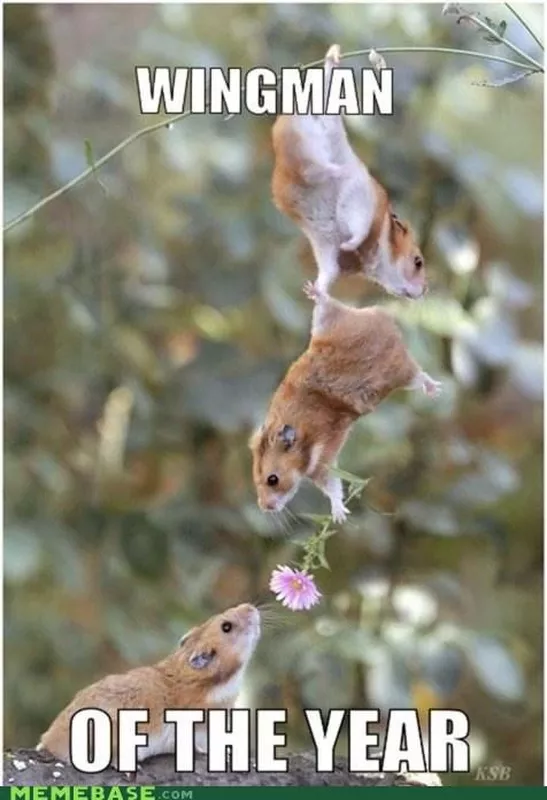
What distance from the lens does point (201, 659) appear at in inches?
22.8

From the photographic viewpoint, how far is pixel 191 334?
77 cm

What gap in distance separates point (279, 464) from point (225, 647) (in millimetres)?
88

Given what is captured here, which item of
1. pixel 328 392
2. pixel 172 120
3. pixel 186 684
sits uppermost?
pixel 172 120

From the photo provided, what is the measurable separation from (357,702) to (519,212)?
0.31 meters

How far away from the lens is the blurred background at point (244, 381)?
0.63m

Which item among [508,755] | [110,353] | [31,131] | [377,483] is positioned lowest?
[508,755]

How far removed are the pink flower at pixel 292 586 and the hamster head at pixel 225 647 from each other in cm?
1

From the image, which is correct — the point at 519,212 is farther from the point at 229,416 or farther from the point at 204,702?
the point at 204,702

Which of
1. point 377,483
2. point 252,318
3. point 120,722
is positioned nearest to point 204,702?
point 120,722

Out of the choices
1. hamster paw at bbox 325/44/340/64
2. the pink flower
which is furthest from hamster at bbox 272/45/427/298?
the pink flower

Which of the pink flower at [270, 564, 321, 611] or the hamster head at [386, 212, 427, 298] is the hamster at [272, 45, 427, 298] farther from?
the pink flower at [270, 564, 321, 611]

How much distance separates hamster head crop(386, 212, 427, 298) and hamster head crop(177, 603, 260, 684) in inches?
6.3

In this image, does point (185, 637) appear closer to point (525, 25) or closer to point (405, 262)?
point (405, 262)

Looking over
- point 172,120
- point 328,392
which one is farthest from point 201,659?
point 172,120
